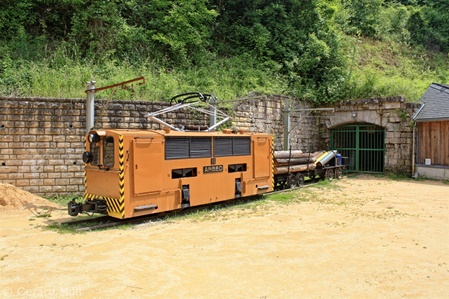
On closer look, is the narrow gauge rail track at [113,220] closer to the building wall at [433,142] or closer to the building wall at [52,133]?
the building wall at [52,133]

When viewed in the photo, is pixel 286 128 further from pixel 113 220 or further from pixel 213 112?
pixel 113 220

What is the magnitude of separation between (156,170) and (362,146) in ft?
50.4

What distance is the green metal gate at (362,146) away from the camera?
2102 centimetres

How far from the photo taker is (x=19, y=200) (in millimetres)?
10953

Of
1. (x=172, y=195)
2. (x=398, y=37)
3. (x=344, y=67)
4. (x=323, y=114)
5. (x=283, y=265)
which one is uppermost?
(x=398, y=37)

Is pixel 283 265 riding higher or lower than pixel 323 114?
lower

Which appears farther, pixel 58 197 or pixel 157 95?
pixel 157 95

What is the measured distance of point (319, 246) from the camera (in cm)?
757

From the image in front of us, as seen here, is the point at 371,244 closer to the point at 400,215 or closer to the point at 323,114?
the point at 400,215

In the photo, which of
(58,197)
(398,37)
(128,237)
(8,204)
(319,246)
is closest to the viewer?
(319,246)

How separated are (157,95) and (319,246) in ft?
32.0

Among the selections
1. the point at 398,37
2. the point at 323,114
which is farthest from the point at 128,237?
the point at 398,37

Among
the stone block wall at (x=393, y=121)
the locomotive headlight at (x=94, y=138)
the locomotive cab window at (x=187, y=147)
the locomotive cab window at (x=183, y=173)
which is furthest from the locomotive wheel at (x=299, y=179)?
the locomotive headlight at (x=94, y=138)

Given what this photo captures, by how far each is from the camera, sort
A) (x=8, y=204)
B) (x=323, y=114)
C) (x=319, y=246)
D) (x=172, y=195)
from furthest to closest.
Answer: (x=323, y=114) → (x=8, y=204) → (x=172, y=195) → (x=319, y=246)
